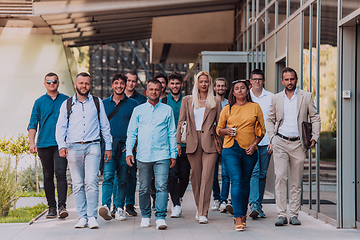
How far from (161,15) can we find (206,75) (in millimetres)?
9965

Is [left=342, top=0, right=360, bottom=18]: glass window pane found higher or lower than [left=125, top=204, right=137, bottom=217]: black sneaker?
higher

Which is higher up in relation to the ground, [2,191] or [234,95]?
[234,95]

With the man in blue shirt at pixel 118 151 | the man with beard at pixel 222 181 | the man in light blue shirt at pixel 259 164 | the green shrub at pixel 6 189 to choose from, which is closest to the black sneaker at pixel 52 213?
the green shrub at pixel 6 189

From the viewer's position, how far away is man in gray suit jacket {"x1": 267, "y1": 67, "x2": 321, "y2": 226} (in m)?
5.99

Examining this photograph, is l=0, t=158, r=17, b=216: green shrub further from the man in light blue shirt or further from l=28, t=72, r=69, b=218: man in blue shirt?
the man in light blue shirt

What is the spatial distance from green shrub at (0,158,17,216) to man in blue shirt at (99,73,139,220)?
1.50 metres

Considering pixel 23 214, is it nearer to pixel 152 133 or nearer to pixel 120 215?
pixel 120 215

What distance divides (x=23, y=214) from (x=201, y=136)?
2950mm

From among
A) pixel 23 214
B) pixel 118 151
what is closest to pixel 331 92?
pixel 118 151

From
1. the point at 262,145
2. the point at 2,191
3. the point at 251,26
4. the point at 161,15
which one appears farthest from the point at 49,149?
the point at 161,15

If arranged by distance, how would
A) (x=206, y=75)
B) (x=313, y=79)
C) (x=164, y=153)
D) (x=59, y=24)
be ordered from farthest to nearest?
(x=59, y=24) → (x=313, y=79) → (x=206, y=75) → (x=164, y=153)

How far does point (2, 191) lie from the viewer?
682 centimetres

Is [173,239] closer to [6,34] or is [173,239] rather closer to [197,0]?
[197,0]

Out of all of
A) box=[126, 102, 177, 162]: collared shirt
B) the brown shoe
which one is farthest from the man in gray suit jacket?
box=[126, 102, 177, 162]: collared shirt
